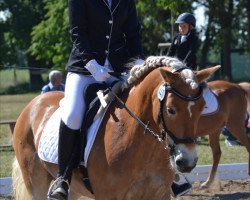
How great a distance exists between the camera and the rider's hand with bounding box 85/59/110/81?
Result: 15.6 feet

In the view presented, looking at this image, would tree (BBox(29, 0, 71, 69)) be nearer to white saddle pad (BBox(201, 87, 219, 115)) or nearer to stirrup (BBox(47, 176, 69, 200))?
white saddle pad (BBox(201, 87, 219, 115))

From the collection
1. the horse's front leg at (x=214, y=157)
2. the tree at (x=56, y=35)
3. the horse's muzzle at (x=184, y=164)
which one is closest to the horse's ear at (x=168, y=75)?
the horse's muzzle at (x=184, y=164)

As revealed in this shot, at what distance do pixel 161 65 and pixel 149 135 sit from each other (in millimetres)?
539

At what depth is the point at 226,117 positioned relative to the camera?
9.92 meters

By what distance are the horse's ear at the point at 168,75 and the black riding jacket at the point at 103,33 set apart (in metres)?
0.92

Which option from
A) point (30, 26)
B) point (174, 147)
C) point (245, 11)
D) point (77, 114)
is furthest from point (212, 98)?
point (30, 26)

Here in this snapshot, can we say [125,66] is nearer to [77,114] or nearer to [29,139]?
[77,114]

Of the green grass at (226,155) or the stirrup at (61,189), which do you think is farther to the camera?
the green grass at (226,155)

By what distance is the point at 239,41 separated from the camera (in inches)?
1353

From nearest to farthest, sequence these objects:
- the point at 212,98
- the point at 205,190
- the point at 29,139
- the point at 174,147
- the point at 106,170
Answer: the point at 174,147 < the point at 106,170 < the point at 29,139 < the point at 205,190 < the point at 212,98

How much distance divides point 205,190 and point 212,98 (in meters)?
1.61

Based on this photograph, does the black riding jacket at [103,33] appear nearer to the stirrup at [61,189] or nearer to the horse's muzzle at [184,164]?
the stirrup at [61,189]

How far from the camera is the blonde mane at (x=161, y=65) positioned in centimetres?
414

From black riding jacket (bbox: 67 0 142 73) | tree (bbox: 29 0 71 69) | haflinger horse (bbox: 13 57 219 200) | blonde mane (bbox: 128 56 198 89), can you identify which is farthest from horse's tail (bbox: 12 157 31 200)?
tree (bbox: 29 0 71 69)
